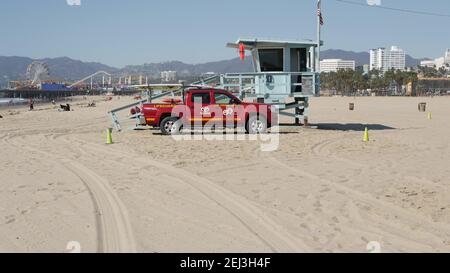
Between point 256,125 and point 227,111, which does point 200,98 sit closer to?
point 227,111

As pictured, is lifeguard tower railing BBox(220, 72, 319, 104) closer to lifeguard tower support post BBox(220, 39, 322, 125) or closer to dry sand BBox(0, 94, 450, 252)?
lifeguard tower support post BBox(220, 39, 322, 125)

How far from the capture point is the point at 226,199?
8.00 meters

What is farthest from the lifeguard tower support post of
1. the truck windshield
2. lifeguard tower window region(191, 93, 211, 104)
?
lifeguard tower window region(191, 93, 211, 104)

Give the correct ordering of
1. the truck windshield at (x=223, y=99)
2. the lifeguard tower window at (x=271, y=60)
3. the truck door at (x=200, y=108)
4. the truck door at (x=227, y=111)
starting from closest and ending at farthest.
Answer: the truck door at (x=200, y=108)
the truck door at (x=227, y=111)
the truck windshield at (x=223, y=99)
the lifeguard tower window at (x=271, y=60)

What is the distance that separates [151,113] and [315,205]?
11.6 meters

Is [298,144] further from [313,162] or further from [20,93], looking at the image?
[20,93]

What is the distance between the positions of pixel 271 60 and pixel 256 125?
161 inches

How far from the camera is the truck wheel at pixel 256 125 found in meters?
18.0

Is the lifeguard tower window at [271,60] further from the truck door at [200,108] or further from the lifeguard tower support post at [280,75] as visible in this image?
the truck door at [200,108]

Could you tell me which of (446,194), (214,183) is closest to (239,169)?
(214,183)

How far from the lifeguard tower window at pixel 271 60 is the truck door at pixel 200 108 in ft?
13.2

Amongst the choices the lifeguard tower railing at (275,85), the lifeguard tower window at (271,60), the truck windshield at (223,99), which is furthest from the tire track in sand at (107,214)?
the lifeguard tower window at (271,60)

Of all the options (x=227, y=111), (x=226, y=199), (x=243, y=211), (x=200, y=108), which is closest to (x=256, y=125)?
(x=227, y=111)
